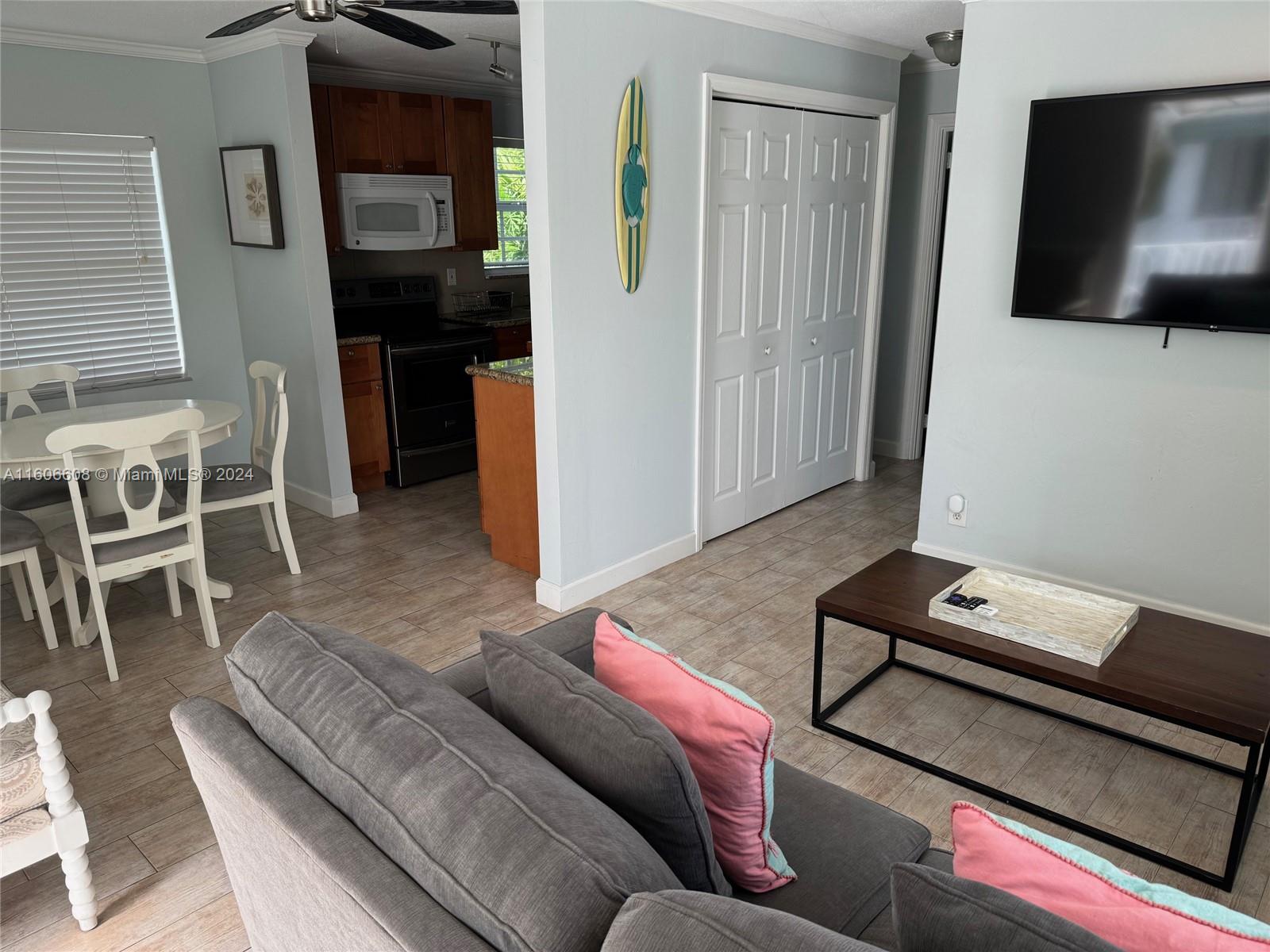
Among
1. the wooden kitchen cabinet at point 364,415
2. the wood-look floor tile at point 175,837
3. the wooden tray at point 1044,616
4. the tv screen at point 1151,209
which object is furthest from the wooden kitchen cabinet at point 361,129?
the wooden tray at point 1044,616

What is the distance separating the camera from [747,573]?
13.3 feet

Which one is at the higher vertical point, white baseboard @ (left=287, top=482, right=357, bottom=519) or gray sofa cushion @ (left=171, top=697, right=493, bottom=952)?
gray sofa cushion @ (left=171, top=697, right=493, bottom=952)

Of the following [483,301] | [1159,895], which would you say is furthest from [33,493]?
[1159,895]

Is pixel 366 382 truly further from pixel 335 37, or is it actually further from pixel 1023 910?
pixel 1023 910

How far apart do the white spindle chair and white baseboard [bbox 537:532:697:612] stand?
6.36 ft

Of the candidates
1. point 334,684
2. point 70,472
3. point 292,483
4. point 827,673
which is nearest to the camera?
point 334,684

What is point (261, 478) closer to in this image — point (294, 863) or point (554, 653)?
point (554, 653)

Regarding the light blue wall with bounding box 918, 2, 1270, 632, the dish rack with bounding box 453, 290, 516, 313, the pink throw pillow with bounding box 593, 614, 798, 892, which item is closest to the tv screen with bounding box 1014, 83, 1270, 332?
the light blue wall with bounding box 918, 2, 1270, 632

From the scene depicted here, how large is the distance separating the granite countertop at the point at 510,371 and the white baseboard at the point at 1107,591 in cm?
183

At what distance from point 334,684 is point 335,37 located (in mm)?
3870

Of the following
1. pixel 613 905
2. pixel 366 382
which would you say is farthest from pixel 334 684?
pixel 366 382

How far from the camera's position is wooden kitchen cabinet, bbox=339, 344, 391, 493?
16.6 feet

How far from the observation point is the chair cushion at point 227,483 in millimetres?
3797

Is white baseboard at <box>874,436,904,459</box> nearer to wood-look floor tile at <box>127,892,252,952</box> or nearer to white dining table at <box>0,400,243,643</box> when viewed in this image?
white dining table at <box>0,400,243,643</box>
